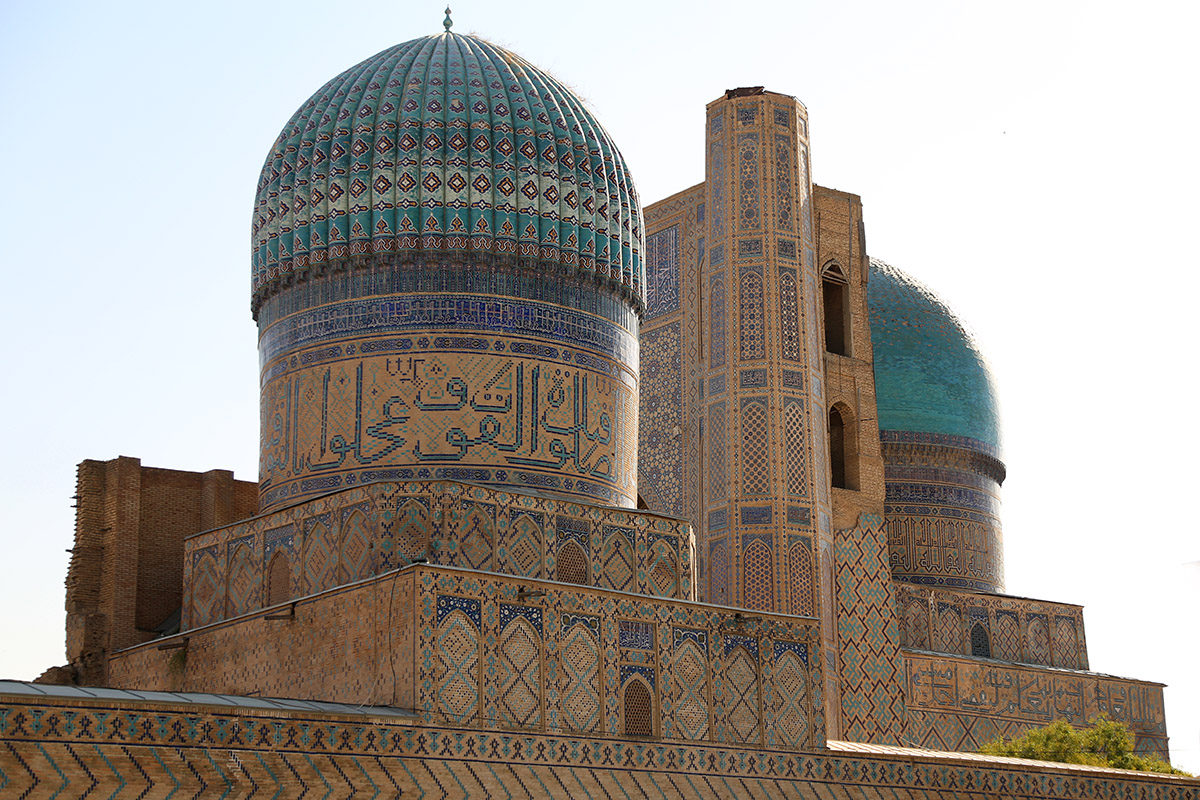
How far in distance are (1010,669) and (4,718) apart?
1275 centimetres

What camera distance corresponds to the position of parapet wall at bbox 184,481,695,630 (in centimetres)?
1013

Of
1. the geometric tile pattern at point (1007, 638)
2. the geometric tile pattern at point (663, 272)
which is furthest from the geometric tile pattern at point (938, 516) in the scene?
the geometric tile pattern at point (663, 272)

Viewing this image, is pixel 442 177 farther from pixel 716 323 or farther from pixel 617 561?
pixel 716 323

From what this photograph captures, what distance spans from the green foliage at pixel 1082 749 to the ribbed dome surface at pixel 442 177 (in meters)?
5.59

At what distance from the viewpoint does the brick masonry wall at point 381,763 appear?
7.31 metres

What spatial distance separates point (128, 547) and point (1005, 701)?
965 centimetres

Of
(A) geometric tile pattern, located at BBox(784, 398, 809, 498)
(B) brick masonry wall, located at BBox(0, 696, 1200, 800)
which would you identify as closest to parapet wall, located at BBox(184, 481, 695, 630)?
(B) brick masonry wall, located at BBox(0, 696, 1200, 800)

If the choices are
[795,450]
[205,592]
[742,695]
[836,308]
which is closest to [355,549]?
[205,592]

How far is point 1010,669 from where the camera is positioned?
17781 millimetres

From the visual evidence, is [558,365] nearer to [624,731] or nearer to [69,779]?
[624,731]

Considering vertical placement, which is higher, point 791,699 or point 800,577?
point 800,577

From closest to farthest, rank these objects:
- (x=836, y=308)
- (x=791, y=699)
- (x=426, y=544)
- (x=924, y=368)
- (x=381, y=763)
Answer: (x=381, y=763), (x=426, y=544), (x=791, y=699), (x=836, y=308), (x=924, y=368)

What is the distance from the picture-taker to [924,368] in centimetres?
1966

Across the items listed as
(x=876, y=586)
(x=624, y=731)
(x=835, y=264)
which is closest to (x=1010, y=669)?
(x=876, y=586)
